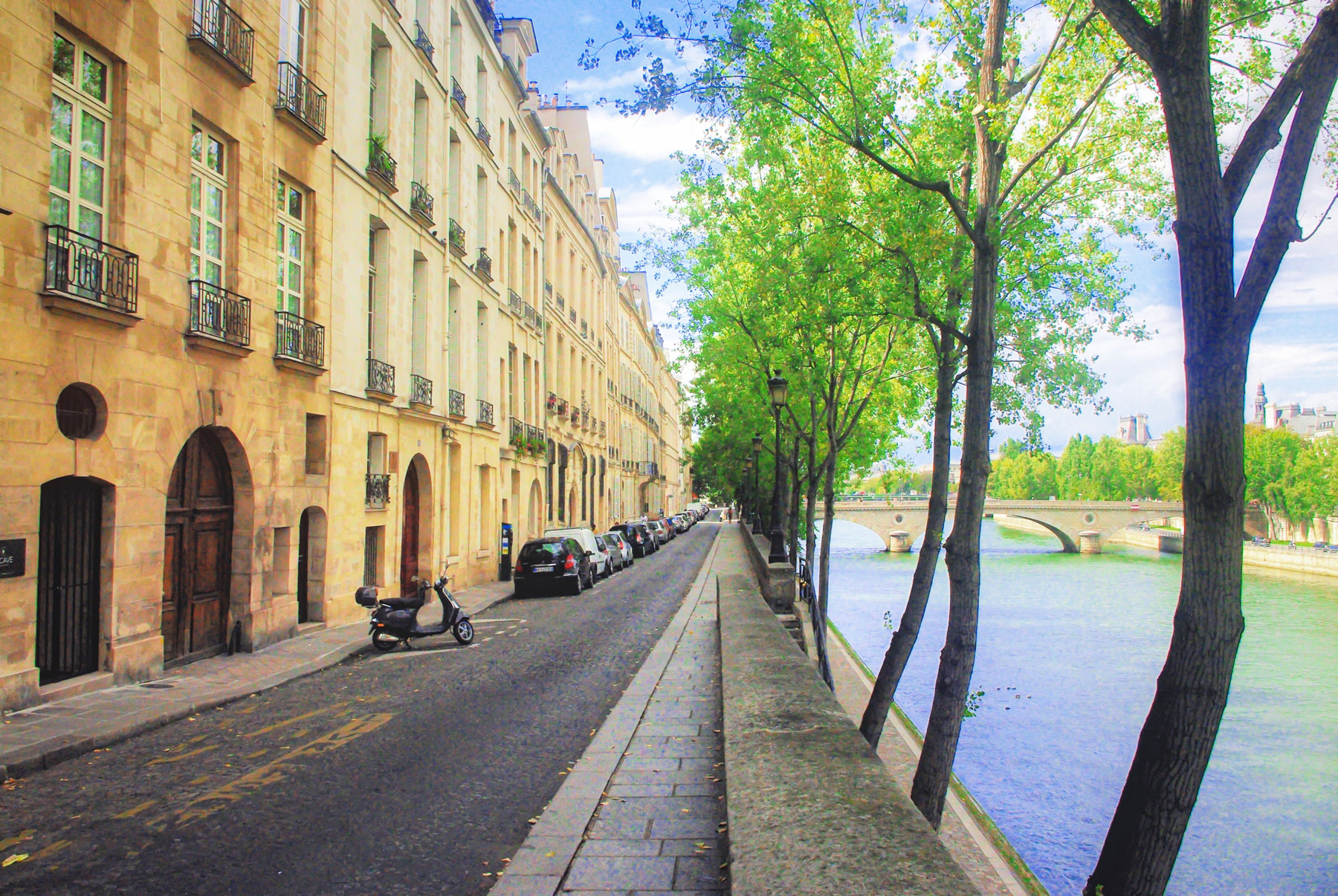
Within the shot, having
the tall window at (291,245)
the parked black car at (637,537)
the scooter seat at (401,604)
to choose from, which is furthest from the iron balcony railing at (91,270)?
the parked black car at (637,537)

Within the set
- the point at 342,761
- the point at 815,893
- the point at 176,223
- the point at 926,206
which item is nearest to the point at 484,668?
the point at 342,761

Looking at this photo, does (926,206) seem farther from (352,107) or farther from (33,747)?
(352,107)

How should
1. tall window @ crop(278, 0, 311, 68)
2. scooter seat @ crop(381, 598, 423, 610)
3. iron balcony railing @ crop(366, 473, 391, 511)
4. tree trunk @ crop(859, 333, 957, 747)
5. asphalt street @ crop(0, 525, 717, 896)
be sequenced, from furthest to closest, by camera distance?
1. iron balcony railing @ crop(366, 473, 391, 511)
2. tall window @ crop(278, 0, 311, 68)
3. scooter seat @ crop(381, 598, 423, 610)
4. tree trunk @ crop(859, 333, 957, 747)
5. asphalt street @ crop(0, 525, 717, 896)

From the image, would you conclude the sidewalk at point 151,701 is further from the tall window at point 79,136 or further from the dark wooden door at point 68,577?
the tall window at point 79,136

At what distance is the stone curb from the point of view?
4.17 metres

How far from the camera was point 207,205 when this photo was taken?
38.0 feet

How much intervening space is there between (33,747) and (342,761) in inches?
93.9

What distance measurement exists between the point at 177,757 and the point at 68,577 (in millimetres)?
Result: 3522

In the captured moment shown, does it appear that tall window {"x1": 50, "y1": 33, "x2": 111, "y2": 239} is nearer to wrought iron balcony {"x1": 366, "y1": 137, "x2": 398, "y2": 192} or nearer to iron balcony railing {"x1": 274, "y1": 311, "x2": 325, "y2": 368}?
iron balcony railing {"x1": 274, "y1": 311, "x2": 325, "y2": 368}

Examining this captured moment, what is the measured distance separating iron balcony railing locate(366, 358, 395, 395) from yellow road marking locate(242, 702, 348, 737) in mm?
8583

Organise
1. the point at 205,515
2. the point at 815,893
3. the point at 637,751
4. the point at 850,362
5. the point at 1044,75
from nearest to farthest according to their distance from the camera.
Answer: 1. the point at 815,893
2. the point at 637,751
3. the point at 1044,75
4. the point at 205,515
5. the point at 850,362

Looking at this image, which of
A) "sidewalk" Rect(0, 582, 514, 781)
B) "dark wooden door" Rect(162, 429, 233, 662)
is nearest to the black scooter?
"sidewalk" Rect(0, 582, 514, 781)

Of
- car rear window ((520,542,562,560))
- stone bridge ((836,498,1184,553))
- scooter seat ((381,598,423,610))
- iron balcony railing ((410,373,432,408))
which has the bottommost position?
stone bridge ((836,498,1184,553))

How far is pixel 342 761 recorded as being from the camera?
257 inches
